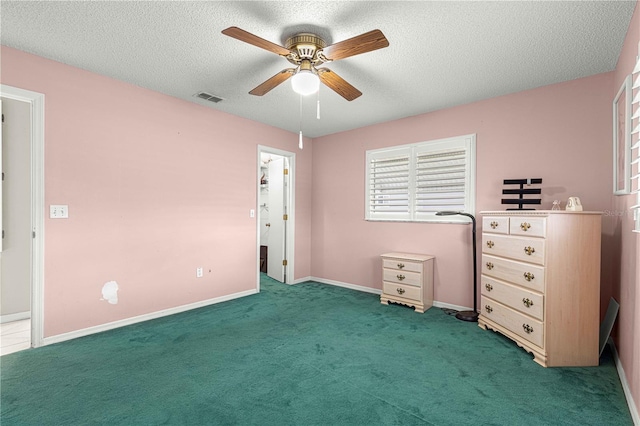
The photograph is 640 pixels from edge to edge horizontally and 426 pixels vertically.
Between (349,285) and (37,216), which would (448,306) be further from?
(37,216)

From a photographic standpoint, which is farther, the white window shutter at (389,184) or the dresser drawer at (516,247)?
the white window shutter at (389,184)

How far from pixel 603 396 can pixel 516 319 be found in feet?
2.59

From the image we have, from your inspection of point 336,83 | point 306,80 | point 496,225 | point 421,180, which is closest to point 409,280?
point 496,225

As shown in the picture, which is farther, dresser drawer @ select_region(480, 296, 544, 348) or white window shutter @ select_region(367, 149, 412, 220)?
white window shutter @ select_region(367, 149, 412, 220)

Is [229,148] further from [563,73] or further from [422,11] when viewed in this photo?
[563,73]

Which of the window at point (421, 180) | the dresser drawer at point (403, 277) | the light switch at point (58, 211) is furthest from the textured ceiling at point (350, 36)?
the dresser drawer at point (403, 277)

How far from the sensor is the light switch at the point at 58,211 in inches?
110

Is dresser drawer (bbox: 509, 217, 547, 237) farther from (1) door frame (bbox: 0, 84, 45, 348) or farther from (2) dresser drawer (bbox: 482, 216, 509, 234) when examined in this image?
(1) door frame (bbox: 0, 84, 45, 348)

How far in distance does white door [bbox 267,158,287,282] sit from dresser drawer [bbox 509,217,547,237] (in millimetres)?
3437

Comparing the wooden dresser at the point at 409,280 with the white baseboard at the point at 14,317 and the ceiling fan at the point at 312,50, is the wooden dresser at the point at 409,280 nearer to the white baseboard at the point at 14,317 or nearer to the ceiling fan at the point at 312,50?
the ceiling fan at the point at 312,50

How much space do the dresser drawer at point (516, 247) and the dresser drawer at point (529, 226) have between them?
0.05 m

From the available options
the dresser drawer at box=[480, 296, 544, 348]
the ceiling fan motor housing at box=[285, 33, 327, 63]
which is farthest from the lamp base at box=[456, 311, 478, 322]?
the ceiling fan motor housing at box=[285, 33, 327, 63]

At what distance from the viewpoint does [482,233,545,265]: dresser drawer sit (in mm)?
2609

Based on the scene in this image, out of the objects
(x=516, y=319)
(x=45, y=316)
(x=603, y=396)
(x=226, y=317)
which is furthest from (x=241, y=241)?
(x=603, y=396)
